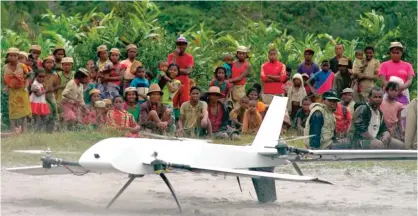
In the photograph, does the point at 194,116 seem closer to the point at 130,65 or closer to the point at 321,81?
the point at 130,65

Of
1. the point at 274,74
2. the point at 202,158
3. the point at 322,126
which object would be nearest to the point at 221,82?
the point at 274,74

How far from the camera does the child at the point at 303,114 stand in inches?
709

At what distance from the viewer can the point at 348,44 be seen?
2366cm

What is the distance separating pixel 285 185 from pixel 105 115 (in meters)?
3.72

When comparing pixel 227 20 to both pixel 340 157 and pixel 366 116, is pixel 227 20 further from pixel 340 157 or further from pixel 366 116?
pixel 340 157

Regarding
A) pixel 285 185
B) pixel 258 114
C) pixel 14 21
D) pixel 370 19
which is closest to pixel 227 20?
pixel 14 21

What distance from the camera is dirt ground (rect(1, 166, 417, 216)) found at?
40.8ft

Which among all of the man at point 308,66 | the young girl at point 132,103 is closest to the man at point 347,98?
the man at point 308,66

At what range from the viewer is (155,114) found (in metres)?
16.7

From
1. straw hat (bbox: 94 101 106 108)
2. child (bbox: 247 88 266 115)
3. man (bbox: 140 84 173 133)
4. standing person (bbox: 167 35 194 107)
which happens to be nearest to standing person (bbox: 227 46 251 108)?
child (bbox: 247 88 266 115)

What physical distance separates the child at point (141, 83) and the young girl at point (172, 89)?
0.37 meters

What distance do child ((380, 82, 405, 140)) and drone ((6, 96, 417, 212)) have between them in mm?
4266

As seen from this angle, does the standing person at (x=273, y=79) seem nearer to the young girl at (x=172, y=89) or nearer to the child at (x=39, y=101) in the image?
Answer: the young girl at (x=172, y=89)

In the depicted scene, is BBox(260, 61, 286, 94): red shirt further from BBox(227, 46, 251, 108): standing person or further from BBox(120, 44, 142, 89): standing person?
BBox(120, 44, 142, 89): standing person
